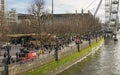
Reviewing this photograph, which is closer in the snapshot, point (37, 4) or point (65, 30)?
point (37, 4)

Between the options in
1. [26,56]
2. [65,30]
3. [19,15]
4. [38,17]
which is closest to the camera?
[26,56]

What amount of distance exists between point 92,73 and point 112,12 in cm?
12490

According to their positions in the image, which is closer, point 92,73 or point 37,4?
point 92,73

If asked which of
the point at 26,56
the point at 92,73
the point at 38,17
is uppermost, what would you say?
the point at 38,17

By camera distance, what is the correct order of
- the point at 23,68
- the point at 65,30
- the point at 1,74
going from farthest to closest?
the point at 65,30 < the point at 23,68 < the point at 1,74

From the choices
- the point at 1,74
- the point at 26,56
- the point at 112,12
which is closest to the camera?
the point at 1,74

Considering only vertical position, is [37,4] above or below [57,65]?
above

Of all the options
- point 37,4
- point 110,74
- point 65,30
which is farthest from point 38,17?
point 65,30

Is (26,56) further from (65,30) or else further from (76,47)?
(65,30)

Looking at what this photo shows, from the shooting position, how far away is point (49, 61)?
33906 millimetres

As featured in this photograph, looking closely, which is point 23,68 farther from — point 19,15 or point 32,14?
point 19,15

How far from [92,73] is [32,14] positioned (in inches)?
508

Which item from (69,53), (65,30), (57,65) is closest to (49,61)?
(57,65)

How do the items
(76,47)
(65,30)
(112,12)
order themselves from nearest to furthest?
(76,47), (65,30), (112,12)
